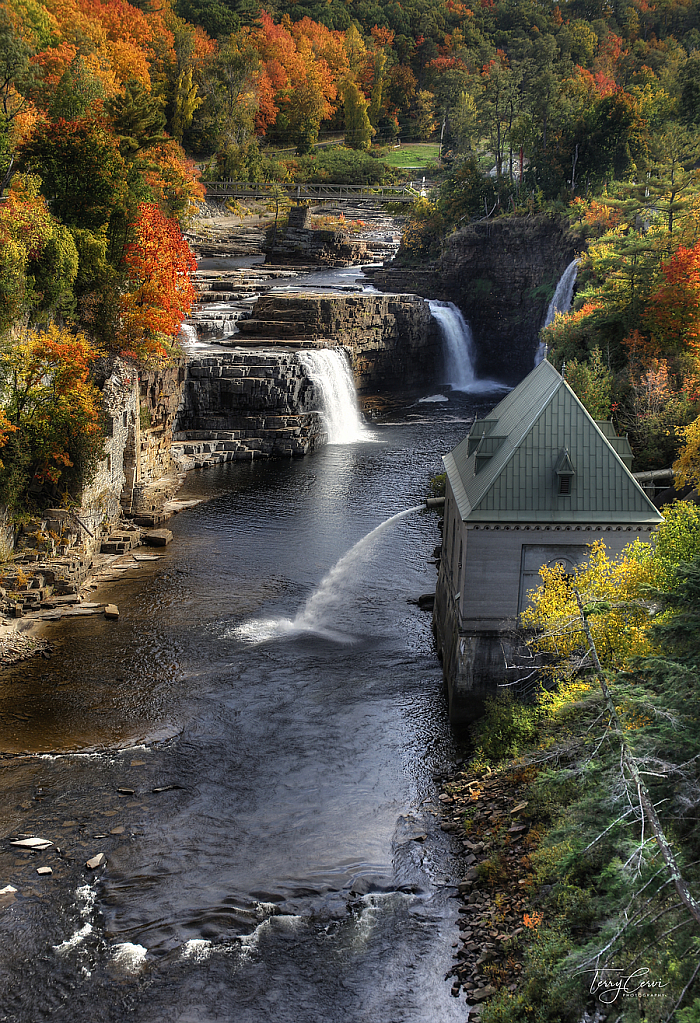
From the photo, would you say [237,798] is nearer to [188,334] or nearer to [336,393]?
[336,393]

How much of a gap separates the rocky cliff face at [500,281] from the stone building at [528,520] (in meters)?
58.7

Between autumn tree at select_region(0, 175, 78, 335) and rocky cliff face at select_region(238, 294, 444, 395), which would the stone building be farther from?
rocky cliff face at select_region(238, 294, 444, 395)

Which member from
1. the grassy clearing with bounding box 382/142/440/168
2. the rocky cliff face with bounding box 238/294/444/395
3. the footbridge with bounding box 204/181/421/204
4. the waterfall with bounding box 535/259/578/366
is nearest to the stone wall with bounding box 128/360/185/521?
the rocky cliff face with bounding box 238/294/444/395

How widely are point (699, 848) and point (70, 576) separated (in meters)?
30.3

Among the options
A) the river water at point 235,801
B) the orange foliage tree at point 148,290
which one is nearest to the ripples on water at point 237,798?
the river water at point 235,801

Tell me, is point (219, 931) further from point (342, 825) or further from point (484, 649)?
point (484, 649)

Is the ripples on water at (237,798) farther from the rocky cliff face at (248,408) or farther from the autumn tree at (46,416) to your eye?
the rocky cliff face at (248,408)

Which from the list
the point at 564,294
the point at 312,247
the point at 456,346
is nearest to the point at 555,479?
the point at 564,294

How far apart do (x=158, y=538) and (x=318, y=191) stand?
94317mm

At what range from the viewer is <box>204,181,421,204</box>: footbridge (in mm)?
119188

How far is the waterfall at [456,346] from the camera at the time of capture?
88.7m

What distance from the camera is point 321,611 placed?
3838cm

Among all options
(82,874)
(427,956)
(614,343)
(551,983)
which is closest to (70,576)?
(82,874)

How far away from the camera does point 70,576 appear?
3947cm
